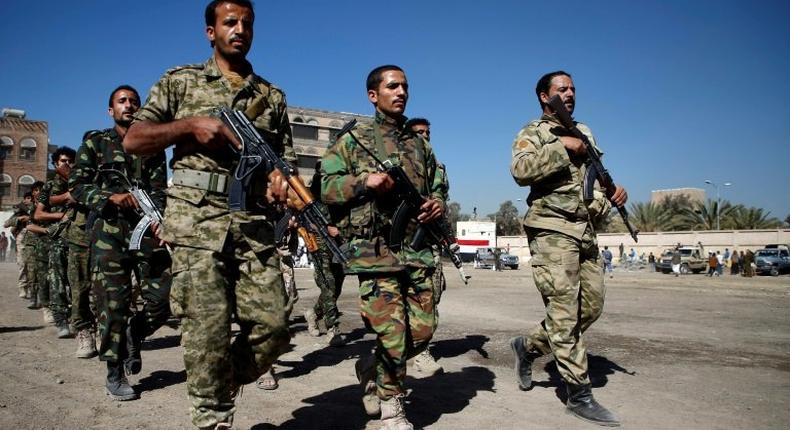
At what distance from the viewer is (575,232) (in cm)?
417

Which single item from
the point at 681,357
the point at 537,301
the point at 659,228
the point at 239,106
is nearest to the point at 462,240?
the point at 659,228

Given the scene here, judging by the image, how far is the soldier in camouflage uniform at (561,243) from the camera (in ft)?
13.0

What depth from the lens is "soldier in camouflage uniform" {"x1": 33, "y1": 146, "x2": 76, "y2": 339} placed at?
22.5 ft

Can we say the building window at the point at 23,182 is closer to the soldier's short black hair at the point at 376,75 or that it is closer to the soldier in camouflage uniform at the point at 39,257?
the soldier in camouflage uniform at the point at 39,257

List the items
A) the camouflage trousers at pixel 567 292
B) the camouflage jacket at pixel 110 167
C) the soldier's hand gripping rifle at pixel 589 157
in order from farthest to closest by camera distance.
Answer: the camouflage jacket at pixel 110 167
the soldier's hand gripping rifle at pixel 589 157
the camouflage trousers at pixel 567 292

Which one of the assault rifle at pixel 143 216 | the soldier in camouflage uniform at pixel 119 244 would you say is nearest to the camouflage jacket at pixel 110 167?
the soldier in camouflage uniform at pixel 119 244

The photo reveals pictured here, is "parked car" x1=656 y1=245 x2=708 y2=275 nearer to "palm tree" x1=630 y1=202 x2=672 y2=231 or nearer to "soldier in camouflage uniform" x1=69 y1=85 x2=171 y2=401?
"palm tree" x1=630 y1=202 x2=672 y2=231

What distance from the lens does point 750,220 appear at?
153ft

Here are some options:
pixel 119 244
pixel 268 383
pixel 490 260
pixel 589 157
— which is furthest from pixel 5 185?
pixel 589 157

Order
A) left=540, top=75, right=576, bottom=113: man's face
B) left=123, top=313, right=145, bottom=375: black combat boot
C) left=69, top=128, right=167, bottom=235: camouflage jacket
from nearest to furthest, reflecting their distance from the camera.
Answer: left=540, top=75, right=576, bottom=113: man's face, left=123, top=313, right=145, bottom=375: black combat boot, left=69, top=128, right=167, bottom=235: camouflage jacket

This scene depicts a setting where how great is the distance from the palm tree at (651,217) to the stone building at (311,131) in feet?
104

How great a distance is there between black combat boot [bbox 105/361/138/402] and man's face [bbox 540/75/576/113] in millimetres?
4067

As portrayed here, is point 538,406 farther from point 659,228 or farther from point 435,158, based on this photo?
point 659,228

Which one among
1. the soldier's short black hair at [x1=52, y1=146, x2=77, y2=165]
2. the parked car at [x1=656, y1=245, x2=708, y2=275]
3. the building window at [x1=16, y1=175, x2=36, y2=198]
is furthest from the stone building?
the soldier's short black hair at [x1=52, y1=146, x2=77, y2=165]
